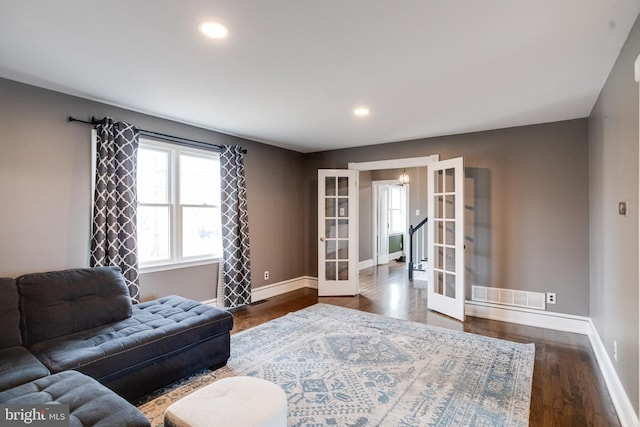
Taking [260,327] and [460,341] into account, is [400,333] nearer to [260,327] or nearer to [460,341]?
[460,341]

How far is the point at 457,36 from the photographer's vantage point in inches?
79.4

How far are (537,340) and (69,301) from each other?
4352 mm

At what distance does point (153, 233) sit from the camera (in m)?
3.80

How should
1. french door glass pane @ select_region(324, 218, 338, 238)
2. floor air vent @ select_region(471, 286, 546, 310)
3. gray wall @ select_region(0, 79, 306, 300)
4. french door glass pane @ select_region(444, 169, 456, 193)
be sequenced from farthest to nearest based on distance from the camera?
french door glass pane @ select_region(324, 218, 338, 238) < french door glass pane @ select_region(444, 169, 456, 193) < floor air vent @ select_region(471, 286, 546, 310) < gray wall @ select_region(0, 79, 306, 300)

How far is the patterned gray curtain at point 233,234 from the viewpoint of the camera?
14.5 ft

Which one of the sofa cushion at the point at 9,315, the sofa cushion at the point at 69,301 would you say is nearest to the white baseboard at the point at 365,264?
the sofa cushion at the point at 69,301

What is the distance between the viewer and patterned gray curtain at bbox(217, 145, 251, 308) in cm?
441

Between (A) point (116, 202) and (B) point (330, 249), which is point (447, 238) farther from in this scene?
(A) point (116, 202)

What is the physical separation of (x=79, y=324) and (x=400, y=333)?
2934mm

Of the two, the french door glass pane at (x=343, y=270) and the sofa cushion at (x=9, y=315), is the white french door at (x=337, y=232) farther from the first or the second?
the sofa cushion at (x=9, y=315)

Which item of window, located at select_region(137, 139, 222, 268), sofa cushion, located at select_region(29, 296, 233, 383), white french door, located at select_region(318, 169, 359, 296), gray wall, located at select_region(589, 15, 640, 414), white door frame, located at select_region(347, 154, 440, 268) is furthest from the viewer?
white french door, located at select_region(318, 169, 359, 296)

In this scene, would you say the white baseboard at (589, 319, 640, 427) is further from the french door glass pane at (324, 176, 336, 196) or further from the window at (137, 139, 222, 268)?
the window at (137, 139, 222, 268)

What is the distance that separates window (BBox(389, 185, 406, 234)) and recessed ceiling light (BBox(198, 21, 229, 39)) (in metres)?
7.65

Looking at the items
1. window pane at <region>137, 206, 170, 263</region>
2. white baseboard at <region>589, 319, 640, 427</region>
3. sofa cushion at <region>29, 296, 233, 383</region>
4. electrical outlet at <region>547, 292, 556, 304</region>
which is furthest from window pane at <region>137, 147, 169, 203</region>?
electrical outlet at <region>547, 292, 556, 304</region>
